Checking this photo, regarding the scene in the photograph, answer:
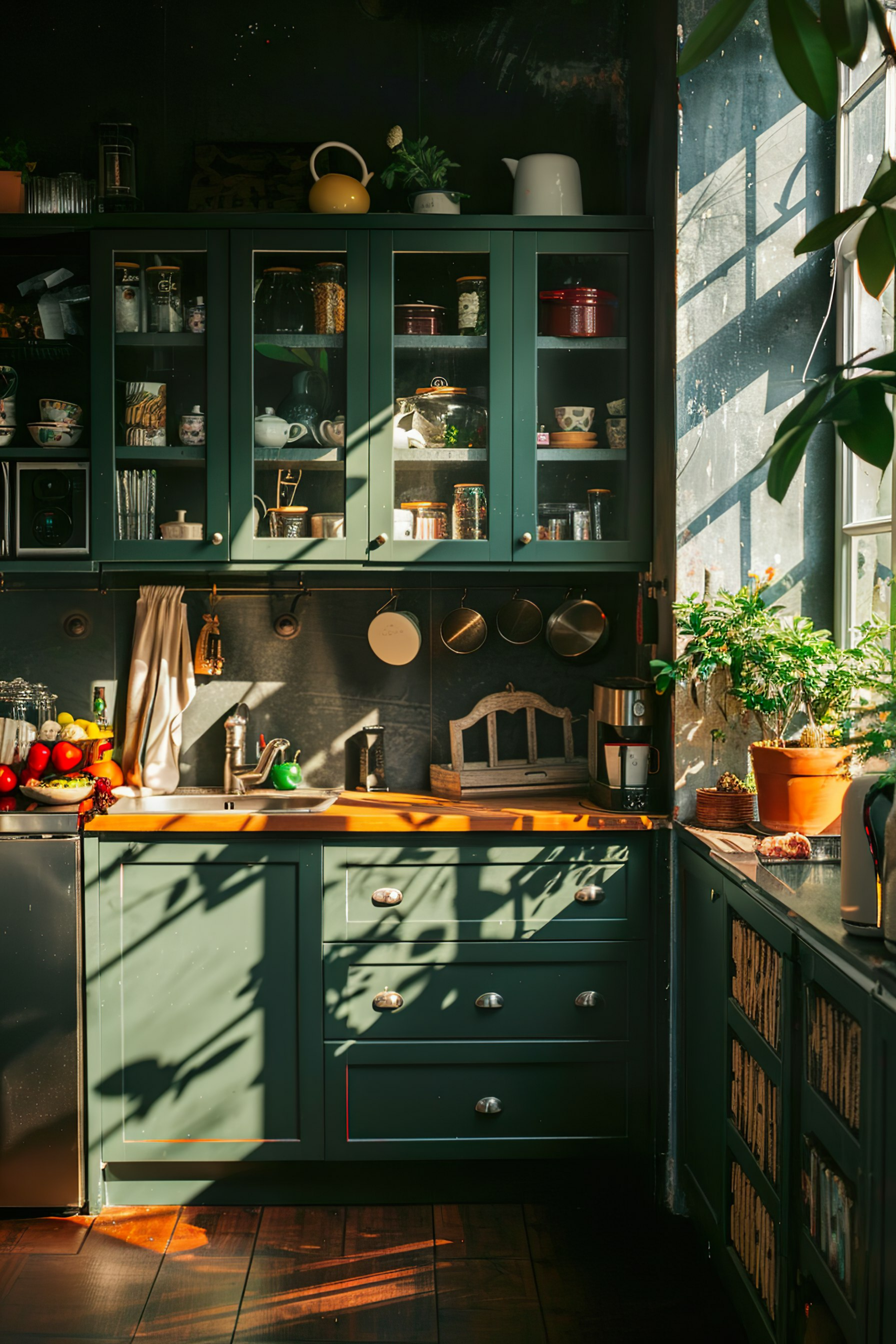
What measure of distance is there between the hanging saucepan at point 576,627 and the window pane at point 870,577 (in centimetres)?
73

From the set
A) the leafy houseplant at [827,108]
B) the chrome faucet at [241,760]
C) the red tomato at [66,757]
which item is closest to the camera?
the leafy houseplant at [827,108]

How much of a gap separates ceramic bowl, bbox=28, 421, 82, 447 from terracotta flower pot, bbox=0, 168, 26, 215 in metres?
0.57

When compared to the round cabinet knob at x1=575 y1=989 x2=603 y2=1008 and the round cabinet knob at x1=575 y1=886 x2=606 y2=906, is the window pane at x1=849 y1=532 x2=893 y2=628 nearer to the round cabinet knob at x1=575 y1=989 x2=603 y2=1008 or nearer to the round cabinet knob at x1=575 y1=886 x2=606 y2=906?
the round cabinet knob at x1=575 y1=886 x2=606 y2=906

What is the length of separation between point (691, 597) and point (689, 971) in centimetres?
87

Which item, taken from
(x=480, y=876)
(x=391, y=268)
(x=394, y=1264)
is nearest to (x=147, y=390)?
(x=391, y=268)

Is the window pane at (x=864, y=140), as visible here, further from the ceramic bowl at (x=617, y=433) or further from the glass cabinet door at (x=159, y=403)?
the glass cabinet door at (x=159, y=403)

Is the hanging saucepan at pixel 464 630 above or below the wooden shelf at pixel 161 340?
below

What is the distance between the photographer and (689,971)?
2.39 metres

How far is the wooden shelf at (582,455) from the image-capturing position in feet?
8.73

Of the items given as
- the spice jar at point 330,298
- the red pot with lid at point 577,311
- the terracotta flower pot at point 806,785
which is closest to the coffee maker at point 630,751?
the terracotta flower pot at point 806,785

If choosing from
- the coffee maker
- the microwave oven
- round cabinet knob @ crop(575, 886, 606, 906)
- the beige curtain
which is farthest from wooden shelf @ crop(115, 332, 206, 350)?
round cabinet knob @ crop(575, 886, 606, 906)

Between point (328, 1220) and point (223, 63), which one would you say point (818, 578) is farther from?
point (223, 63)

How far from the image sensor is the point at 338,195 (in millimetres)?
2666

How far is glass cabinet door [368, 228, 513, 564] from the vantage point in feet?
8.65
